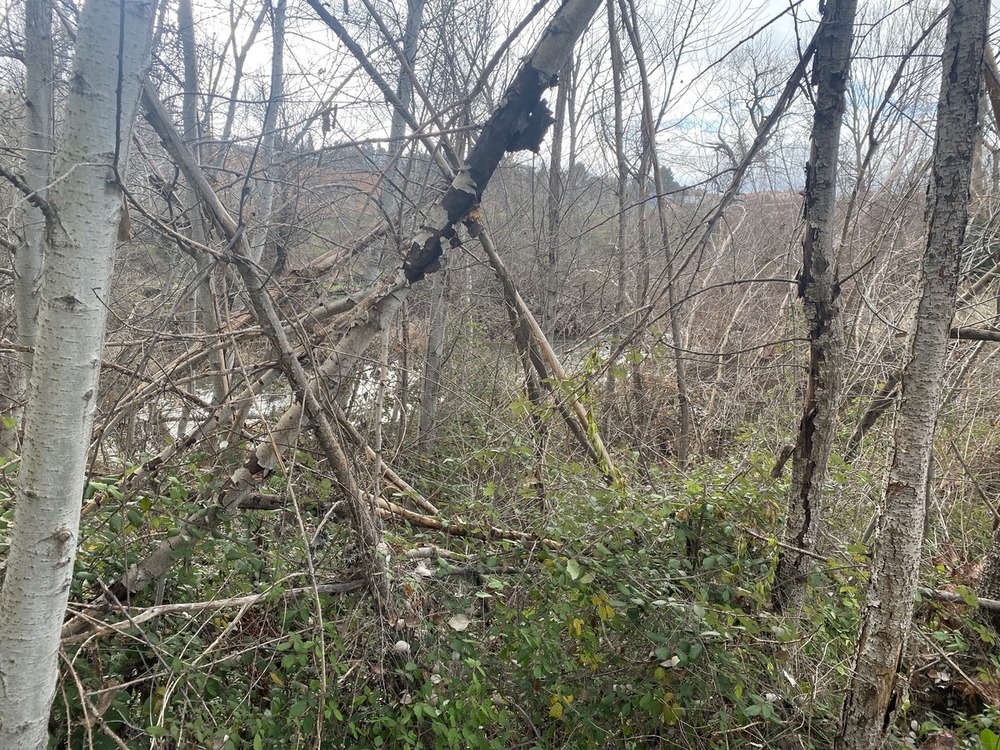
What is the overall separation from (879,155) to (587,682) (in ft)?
18.5

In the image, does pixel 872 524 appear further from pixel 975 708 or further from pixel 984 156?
pixel 984 156

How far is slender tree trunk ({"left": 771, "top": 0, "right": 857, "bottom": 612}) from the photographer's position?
2391mm

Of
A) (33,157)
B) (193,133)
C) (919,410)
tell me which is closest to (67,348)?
(919,410)

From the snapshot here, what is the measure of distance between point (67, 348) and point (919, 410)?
246 centimetres

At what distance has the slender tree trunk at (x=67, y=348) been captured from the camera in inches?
51.1

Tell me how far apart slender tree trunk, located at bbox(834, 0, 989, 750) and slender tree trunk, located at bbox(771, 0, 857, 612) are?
372 millimetres

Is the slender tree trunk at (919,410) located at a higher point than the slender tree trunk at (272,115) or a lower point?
lower

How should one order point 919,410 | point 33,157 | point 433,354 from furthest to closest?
point 433,354 < point 33,157 < point 919,410

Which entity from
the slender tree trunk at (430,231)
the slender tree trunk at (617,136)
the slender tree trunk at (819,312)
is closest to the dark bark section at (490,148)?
the slender tree trunk at (430,231)

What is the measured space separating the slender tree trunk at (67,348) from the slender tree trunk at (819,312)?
2314 mm

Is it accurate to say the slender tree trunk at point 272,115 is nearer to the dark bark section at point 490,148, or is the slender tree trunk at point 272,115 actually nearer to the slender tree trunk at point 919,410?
the dark bark section at point 490,148

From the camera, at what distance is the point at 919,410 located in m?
2.06

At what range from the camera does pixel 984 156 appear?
4.92 meters

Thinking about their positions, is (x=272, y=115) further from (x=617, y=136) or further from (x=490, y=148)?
(x=617, y=136)
